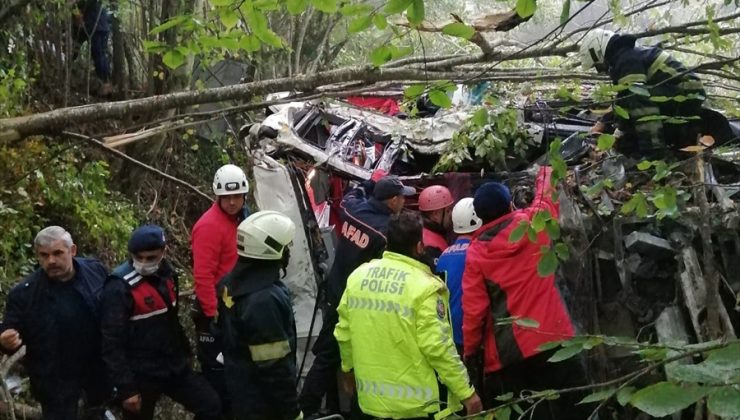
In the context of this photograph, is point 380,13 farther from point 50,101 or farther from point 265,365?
point 50,101

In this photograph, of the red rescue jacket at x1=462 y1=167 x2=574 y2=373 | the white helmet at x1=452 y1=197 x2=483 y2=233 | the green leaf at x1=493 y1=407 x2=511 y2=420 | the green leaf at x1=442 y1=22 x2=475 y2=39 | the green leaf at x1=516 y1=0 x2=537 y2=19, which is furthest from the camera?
the white helmet at x1=452 y1=197 x2=483 y2=233

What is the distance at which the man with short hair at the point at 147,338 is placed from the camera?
14.4 feet

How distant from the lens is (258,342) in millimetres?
3713

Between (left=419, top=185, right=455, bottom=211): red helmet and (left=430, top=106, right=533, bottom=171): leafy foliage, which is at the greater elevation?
(left=430, top=106, right=533, bottom=171): leafy foliage

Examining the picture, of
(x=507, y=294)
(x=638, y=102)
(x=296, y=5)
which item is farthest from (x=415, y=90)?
(x=507, y=294)

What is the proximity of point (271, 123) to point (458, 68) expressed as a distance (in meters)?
2.66

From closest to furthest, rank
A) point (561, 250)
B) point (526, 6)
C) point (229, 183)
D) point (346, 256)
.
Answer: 1. point (526, 6)
2. point (561, 250)
3. point (346, 256)
4. point (229, 183)

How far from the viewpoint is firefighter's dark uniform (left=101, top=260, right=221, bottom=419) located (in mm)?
4398

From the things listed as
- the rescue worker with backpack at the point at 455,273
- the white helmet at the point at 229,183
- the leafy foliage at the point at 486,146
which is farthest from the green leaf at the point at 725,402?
the leafy foliage at the point at 486,146

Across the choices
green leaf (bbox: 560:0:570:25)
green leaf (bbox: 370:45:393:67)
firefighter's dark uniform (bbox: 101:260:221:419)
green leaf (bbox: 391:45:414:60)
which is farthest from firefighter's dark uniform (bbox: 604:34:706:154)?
firefighter's dark uniform (bbox: 101:260:221:419)

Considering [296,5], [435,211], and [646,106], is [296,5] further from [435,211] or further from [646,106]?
[435,211]

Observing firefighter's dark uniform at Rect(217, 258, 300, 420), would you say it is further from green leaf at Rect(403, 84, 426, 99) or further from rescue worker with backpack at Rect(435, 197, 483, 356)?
green leaf at Rect(403, 84, 426, 99)

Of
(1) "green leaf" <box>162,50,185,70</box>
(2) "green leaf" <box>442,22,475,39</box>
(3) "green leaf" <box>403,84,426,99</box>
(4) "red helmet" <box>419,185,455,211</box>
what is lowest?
(4) "red helmet" <box>419,185,455,211</box>

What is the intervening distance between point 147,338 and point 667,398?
12.6 feet
